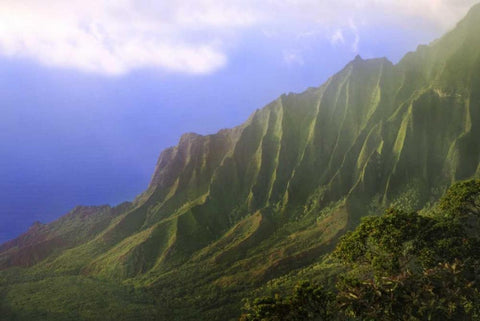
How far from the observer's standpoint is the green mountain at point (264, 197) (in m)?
97.4

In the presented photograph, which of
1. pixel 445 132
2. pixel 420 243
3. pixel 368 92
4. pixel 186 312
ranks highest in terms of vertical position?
pixel 368 92

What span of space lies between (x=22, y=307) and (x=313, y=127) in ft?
368

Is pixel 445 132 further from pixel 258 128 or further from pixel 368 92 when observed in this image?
pixel 258 128

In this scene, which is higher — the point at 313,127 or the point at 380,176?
the point at 313,127

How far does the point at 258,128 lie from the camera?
176 m

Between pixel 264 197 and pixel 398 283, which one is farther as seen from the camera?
pixel 264 197

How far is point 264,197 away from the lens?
148125mm

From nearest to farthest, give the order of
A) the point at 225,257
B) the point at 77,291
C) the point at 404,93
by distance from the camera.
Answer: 1. the point at 77,291
2. the point at 225,257
3. the point at 404,93

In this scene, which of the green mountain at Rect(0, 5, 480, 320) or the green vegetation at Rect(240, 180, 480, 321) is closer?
the green vegetation at Rect(240, 180, 480, 321)

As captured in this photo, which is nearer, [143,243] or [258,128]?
[143,243]

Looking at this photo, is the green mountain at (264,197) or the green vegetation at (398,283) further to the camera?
the green mountain at (264,197)

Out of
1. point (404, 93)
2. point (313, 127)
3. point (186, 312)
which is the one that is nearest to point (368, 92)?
point (404, 93)

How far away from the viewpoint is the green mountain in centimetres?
9738

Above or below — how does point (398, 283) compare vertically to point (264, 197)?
below
